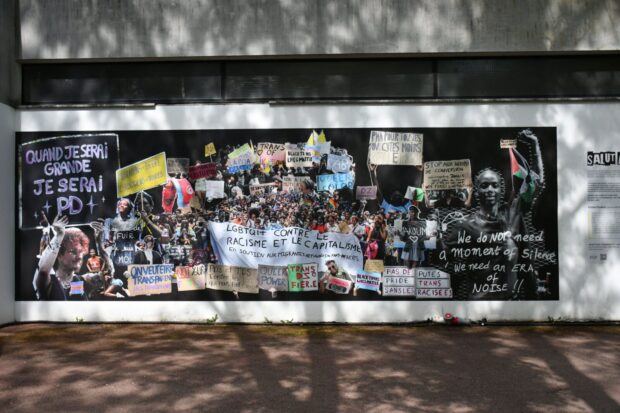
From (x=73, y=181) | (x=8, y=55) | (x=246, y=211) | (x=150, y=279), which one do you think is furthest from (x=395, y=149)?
(x=8, y=55)

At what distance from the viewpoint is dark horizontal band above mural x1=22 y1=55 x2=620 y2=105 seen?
1023 centimetres

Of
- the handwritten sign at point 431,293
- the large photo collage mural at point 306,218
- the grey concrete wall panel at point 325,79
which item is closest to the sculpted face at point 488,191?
the large photo collage mural at point 306,218

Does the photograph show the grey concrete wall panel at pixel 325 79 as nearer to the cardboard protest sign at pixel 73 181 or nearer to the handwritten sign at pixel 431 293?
the cardboard protest sign at pixel 73 181

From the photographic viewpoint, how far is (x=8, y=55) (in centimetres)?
1023

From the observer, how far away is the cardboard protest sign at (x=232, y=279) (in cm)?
1012

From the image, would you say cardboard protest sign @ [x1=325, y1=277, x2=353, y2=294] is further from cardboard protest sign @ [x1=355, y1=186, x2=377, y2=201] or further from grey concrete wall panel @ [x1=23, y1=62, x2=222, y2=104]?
grey concrete wall panel @ [x1=23, y1=62, x2=222, y2=104]

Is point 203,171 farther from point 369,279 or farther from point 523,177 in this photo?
point 523,177

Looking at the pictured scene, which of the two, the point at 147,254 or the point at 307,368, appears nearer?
the point at 307,368

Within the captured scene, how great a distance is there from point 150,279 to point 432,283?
4319 millimetres

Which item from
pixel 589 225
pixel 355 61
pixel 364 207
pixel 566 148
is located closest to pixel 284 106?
pixel 355 61

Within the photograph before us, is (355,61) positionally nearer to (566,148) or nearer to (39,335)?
(566,148)

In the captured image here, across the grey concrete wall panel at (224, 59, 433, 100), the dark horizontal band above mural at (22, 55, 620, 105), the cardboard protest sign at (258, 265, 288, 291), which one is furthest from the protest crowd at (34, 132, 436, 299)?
the dark horizontal band above mural at (22, 55, 620, 105)

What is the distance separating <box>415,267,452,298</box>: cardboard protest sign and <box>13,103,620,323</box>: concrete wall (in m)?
0.15

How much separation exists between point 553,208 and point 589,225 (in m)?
0.60
